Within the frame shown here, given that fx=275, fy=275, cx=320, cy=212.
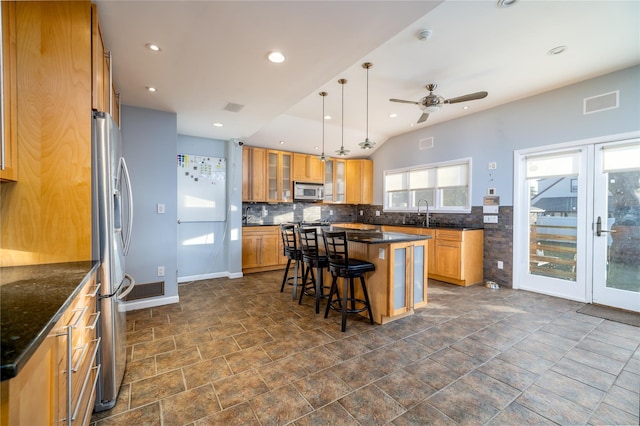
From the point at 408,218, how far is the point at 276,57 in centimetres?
451

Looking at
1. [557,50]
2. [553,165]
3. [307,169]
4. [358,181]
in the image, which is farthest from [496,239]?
[307,169]

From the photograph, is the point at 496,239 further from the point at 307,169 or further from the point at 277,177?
the point at 277,177

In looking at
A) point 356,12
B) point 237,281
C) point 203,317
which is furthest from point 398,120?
point 203,317

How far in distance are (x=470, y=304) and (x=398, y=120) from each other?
10.8 feet

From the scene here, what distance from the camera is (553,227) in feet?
13.0

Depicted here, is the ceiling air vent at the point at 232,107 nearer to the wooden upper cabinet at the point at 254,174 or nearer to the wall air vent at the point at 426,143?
the wooden upper cabinet at the point at 254,174

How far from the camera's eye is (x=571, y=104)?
3.68 metres

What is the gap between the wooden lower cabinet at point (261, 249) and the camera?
203 inches

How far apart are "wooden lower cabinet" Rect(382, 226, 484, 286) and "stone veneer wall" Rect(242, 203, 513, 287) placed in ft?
0.53

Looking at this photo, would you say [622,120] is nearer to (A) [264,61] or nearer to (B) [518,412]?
(B) [518,412]

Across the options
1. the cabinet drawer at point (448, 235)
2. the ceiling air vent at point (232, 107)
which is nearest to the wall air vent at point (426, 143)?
the cabinet drawer at point (448, 235)

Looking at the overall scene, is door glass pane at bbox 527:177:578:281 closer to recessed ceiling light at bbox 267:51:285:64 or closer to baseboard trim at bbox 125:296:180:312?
recessed ceiling light at bbox 267:51:285:64

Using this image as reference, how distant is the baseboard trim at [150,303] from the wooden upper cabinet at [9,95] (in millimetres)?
2373

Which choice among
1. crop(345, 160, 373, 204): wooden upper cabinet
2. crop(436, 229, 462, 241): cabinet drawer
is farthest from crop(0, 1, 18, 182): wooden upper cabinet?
crop(345, 160, 373, 204): wooden upper cabinet
